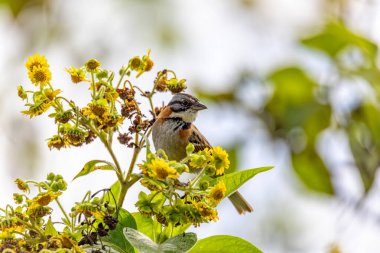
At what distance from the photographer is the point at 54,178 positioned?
2814 mm

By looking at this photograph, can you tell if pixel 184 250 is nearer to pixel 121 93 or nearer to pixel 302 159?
pixel 121 93

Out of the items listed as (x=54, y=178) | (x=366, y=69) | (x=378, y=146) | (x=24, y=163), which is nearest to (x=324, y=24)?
(x=366, y=69)

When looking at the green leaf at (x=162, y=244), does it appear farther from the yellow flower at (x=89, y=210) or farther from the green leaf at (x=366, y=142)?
the green leaf at (x=366, y=142)

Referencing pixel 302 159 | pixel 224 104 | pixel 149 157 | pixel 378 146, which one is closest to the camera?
pixel 149 157

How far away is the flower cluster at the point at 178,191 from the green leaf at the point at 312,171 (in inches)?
136

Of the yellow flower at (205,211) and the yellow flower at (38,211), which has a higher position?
the yellow flower at (38,211)

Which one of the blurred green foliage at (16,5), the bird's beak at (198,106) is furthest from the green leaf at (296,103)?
the blurred green foliage at (16,5)

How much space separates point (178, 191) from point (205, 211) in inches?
5.8

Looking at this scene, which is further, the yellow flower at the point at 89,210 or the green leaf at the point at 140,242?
the yellow flower at the point at 89,210

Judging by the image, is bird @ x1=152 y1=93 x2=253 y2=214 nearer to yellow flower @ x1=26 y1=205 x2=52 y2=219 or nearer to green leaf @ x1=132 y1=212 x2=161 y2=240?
green leaf @ x1=132 y1=212 x2=161 y2=240

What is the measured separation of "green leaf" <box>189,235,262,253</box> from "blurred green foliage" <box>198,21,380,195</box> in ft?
10.0

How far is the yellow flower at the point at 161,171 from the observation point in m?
2.65

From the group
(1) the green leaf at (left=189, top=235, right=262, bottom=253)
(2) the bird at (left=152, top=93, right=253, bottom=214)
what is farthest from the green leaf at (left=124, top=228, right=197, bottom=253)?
(2) the bird at (left=152, top=93, right=253, bottom=214)

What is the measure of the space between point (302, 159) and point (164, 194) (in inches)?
147
